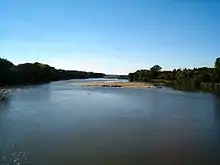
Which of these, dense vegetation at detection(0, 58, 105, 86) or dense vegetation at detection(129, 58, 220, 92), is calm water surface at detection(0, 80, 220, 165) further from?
dense vegetation at detection(0, 58, 105, 86)

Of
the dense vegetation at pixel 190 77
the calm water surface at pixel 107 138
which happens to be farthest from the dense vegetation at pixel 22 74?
the calm water surface at pixel 107 138

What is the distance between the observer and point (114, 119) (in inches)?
926

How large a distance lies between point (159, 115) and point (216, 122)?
4.62m

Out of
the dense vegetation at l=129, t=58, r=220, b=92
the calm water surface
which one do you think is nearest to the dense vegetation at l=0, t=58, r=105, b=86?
the dense vegetation at l=129, t=58, r=220, b=92

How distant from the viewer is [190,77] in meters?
87.6

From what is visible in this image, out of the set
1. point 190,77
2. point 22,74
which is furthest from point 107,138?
point 190,77

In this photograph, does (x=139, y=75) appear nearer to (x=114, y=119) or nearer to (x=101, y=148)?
(x=114, y=119)

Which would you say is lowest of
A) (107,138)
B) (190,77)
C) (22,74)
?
(107,138)

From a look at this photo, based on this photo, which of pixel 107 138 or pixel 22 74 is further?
pixel 22 74

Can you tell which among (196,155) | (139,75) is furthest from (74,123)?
(139,75)

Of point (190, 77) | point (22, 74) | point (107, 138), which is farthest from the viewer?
point (190, 77)

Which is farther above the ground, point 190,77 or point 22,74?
point 22,74

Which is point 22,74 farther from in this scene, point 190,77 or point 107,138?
point 107,138

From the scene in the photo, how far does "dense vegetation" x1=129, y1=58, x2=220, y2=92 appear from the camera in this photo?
72.2 meters
